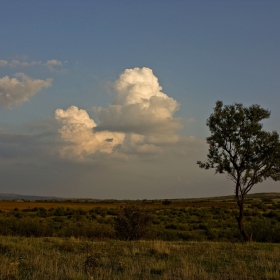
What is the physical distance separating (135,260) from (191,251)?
3.59 m

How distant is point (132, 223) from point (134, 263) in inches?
488

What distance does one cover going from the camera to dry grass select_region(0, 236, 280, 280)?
404 inches

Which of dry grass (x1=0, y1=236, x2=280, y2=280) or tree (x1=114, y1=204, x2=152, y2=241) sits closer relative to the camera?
dry grass (x1=0, y1=236, x2=280, y2=280)

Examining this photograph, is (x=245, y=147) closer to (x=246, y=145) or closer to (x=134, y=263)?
(x=246, y=145)

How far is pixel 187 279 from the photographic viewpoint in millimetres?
9805

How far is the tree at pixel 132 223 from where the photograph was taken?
81.1 feet

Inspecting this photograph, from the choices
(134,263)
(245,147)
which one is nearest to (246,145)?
(245,147)

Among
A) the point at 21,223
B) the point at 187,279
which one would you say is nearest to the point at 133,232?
the point at 21,223

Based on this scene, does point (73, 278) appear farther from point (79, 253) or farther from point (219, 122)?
point (219, 122)

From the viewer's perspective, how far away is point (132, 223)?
81.6ft

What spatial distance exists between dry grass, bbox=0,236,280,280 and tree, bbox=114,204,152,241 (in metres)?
7.52

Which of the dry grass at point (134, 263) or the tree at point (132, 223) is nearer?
the dry grass at point (134, 263)

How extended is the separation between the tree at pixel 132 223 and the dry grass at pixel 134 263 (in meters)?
7.52

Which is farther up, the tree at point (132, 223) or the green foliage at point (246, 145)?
the green foliage at point (246, 145)
